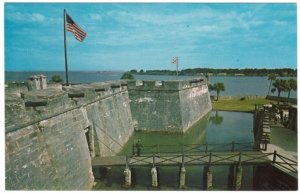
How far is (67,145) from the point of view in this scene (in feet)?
39.2

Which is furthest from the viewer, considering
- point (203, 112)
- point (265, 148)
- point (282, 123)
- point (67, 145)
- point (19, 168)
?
point (203, 112)

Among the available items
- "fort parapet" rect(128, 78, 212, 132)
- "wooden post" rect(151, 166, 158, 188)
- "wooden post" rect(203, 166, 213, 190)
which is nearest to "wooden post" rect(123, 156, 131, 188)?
"wooden post" rect(151, 166, 158, 188)

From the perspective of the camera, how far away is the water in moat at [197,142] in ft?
44.9

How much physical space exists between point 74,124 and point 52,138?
212 cm

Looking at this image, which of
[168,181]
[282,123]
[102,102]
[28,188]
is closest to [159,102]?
[102,102]

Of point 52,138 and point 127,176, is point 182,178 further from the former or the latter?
point 52,138

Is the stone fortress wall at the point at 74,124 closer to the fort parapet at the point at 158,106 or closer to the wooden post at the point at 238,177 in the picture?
the fort parapet at the point at 158,106

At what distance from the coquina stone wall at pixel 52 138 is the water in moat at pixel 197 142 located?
60.4 inches

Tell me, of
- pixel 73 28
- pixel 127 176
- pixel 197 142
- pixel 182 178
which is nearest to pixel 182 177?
pixel 182 178

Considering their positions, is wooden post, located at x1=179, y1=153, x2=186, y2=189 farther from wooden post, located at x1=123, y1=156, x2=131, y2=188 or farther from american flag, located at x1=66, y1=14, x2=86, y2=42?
american flag, located at x1=66, y1=14, x2=86, y2=42

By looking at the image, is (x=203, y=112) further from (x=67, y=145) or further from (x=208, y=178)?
(x=67, y=145)

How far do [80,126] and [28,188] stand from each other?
15.7 ft

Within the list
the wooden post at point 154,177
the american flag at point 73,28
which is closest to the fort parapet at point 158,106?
the american flag at point 73,28

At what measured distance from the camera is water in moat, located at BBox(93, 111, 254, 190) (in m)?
13.7
